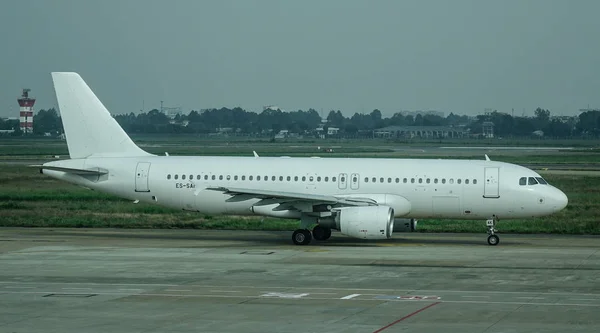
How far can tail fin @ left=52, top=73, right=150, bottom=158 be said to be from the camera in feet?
134

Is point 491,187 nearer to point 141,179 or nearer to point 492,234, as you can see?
point 492,234

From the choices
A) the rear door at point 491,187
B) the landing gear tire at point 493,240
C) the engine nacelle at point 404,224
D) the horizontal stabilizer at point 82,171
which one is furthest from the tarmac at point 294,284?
the horizontal stabilizer at point 82,171

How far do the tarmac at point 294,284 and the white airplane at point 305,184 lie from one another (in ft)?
4.12

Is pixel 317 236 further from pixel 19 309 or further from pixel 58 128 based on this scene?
pixel 58 128

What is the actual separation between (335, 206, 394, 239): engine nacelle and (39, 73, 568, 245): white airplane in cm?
4

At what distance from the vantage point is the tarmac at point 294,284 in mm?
21500

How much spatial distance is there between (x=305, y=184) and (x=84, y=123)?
9.57 meters

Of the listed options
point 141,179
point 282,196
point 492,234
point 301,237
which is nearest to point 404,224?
point 492,234

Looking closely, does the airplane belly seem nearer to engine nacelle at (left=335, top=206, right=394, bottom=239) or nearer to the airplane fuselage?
the airplane fuselage

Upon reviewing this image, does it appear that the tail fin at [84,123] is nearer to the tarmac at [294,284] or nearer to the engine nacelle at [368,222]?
the tarmac at [294,284]

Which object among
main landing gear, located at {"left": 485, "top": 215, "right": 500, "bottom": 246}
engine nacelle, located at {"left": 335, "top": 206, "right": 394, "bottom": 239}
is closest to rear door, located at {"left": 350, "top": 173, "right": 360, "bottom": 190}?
engine nacelle, located at {"left": 335, "top": 206, "right": 394, "bottom": 239}

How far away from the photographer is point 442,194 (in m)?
37.9

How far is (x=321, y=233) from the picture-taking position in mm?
39250

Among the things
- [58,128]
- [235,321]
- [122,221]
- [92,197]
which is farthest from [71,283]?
[58,128]
